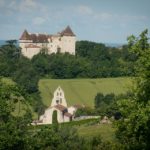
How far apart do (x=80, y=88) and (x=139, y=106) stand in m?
77.3

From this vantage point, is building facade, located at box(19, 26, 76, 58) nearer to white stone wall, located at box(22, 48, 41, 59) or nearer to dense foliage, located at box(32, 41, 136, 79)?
white stone wall, located at box(22, 48, 41, 59)

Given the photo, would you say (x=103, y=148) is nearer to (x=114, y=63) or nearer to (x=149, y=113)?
(x=149, y=113)

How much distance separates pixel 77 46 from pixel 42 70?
22463mm

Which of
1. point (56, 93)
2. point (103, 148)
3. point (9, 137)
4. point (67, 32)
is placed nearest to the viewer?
point (9, 137)

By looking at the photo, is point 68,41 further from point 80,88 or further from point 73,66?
point 80,88

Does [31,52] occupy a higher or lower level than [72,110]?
higher

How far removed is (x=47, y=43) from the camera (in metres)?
119

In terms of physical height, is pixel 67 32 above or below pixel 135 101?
above

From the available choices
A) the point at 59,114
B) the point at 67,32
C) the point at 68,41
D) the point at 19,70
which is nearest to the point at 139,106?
the point at 59,114

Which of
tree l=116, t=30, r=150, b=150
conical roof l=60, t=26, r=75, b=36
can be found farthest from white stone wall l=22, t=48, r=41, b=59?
tree l=116, t=30, r=150, b=150

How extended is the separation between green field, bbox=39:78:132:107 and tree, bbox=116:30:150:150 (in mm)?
67751

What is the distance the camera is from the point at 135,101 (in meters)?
14.8

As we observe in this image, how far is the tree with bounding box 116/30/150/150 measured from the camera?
14.3m

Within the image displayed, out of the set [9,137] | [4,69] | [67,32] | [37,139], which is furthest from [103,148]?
[67,32]
